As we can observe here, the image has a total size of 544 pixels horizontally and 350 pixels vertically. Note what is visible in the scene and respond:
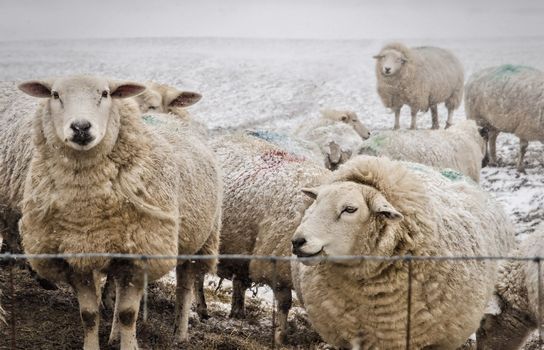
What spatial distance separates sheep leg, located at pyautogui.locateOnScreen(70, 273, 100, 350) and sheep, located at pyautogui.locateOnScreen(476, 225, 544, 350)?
2.81m

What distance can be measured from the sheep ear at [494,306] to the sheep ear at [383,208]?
142 cm

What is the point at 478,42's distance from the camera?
39.1 metres

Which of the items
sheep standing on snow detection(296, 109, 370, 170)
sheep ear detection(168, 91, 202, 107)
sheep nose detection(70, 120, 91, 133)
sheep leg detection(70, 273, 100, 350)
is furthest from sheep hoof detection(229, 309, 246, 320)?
sheep nose detection(70, 120, 91, 133)

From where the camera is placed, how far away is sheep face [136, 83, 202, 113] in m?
8.19

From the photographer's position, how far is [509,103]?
15164 mm

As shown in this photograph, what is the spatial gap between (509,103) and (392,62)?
2873 mm

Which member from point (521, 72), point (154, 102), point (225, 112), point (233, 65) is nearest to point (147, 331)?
point (154, 102)

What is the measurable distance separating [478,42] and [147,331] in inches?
1401

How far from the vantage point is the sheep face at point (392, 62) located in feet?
55.6

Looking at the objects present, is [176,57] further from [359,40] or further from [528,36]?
[528,36]

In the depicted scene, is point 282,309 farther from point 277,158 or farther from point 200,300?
point 277,158

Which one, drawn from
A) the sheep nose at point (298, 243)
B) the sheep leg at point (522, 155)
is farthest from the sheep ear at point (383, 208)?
the sheep leg at point (522, 155)

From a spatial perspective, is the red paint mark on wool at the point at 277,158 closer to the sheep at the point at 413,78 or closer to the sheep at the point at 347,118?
the sheep at the point at 347,118

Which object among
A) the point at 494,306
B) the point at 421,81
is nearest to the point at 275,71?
the point at 421,81
